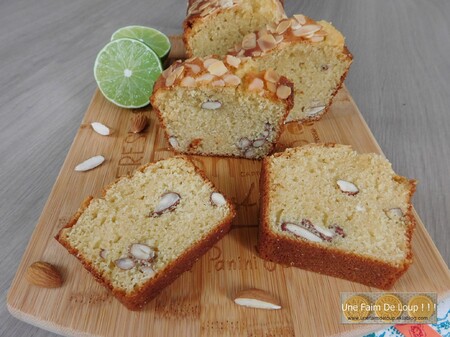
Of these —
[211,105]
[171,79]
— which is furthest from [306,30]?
[171,79]

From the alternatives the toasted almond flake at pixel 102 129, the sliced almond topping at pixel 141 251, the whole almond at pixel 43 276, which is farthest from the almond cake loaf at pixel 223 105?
the whole almond at pixel 43 276

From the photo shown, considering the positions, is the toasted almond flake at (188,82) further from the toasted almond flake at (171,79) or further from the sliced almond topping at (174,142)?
the sliced almond topping at (174,142)

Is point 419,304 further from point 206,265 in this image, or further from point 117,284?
point 117,284

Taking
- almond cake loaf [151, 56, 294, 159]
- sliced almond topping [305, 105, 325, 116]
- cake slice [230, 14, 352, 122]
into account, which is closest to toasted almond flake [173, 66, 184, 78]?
almond cake loaf [151, 56, 294, 159]

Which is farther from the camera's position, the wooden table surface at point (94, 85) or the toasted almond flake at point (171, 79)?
the wooden table surface at point (94, 85)

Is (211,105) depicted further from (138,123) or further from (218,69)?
(138,123)

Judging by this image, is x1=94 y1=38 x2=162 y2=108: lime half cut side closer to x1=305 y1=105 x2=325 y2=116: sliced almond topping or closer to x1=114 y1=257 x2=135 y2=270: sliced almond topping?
x1=305 y1=105 x2=325 y2=116: sliced almond topping

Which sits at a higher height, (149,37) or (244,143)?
(149,37)

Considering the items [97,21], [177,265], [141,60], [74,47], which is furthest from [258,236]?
[97,21]
